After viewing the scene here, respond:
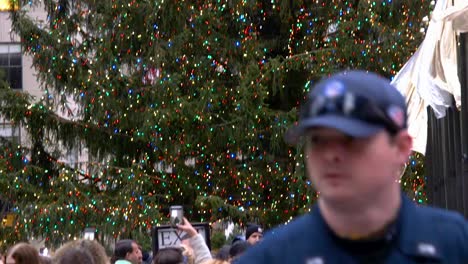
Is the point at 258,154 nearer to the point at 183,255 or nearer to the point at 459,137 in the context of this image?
the point at 459,137

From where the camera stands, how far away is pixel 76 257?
7078 mm

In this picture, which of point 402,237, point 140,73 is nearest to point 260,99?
point 140,73

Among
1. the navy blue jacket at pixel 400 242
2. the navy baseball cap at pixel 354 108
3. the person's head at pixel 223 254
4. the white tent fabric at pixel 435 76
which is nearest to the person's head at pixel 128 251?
the person's head at pixel 223 254

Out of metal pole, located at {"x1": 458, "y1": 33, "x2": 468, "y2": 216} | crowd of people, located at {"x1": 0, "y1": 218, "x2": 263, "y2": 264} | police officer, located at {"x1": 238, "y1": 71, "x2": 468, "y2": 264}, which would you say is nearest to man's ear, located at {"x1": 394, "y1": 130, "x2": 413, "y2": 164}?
police officer, located at {"x1": 238, "y1": 71, "x2": 468, "y2": 264}

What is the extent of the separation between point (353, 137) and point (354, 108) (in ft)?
0.25

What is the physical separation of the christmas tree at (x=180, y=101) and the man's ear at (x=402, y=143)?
2129cm

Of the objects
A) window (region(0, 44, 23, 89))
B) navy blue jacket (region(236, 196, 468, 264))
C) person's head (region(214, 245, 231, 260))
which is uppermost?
window (region(0, 44, 23, 89))

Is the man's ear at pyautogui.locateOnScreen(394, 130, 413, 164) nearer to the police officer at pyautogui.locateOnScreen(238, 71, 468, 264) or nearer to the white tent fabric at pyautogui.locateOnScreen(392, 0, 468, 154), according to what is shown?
the police officer at pyautogui.locateOnScreen(238, 71, 468, 264)

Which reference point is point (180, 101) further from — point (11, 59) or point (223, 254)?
point (11, 59)

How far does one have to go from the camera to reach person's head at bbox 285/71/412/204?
105 inches

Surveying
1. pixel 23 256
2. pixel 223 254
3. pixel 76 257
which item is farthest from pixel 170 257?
pixel 23 256

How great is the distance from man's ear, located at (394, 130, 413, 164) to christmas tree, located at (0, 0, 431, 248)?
21.3 m

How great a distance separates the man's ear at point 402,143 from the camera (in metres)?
2.77

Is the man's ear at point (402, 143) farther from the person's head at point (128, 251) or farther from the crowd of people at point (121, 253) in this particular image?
the person's head at point (128, 251)
